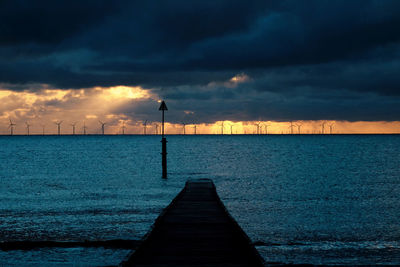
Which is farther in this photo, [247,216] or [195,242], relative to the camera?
[247,216]

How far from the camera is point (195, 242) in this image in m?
13.7

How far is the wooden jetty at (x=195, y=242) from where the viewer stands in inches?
452

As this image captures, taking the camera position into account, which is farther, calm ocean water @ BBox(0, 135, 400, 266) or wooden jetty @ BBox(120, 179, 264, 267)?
calm ocean water @ BBox(0, 135, 400, 266)

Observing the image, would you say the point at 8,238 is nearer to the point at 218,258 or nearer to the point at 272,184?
the point at 218,258

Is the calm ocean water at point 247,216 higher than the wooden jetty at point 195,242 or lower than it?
lower

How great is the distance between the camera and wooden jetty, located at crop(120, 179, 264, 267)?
11477 millimetres

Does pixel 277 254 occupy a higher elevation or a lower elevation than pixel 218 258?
lower

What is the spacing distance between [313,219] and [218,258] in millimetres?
13519

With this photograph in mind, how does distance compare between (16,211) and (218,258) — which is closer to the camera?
(218,258)

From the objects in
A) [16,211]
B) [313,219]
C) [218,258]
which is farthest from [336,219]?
[16,211]

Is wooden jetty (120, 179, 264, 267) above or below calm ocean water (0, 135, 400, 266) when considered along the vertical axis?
above

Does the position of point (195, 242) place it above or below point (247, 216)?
above

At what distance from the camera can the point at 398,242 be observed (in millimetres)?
18688

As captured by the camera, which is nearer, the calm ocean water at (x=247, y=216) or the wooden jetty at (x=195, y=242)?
the wooden jetty at (x=195, y=242)
